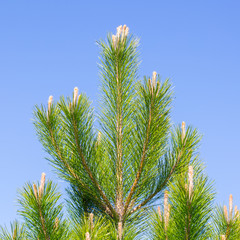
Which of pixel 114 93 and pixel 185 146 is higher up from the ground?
pixel 114 93

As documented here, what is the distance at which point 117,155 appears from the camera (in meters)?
4.38

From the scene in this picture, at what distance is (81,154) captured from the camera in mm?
4297

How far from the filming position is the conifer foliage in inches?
159

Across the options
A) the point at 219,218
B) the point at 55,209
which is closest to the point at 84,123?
the point at 55,209

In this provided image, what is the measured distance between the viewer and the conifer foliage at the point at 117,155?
4039 millimetres

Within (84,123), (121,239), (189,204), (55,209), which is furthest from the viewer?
(84,123)

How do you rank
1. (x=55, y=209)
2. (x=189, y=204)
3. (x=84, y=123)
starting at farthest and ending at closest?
(x=84, y=123) → (x=55, y=209) → (x=189, y=204)

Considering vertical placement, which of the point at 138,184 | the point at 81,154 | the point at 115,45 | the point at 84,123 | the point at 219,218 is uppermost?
the point at 115,45

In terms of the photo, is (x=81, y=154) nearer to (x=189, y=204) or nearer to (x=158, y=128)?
(x=158, y=128)

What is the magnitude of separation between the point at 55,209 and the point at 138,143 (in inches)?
40.3

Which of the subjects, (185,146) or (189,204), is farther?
(185,146)

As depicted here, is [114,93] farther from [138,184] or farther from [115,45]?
[138,184]

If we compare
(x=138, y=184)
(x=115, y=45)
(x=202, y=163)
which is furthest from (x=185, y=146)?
(x=115, y=45)

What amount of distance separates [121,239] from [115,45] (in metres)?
1.96
